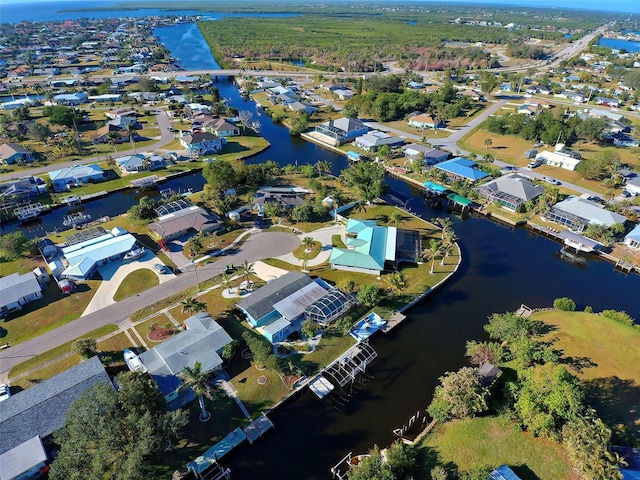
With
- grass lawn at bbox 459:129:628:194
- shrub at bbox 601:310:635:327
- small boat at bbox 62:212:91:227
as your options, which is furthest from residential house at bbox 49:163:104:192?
shrub at bbox 601:310:635:327

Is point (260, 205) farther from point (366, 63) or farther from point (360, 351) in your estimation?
point (366, 63)

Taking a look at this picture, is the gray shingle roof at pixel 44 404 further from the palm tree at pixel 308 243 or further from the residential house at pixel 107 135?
the residential house at pixel 107 135

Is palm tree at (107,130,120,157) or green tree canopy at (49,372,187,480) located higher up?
green tree canopy at (49,372,187,480)

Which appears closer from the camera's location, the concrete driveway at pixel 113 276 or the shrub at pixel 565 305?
the shrub at pixel 565 305

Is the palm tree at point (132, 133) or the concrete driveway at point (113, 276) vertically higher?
the palm tree at point (132, 133)

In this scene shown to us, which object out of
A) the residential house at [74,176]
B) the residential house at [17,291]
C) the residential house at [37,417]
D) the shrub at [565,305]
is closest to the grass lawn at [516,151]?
the shrub at [565,305]

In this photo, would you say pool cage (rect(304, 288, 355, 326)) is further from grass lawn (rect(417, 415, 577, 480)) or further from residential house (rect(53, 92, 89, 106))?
residential house (rect(53, 92, 89, 106))

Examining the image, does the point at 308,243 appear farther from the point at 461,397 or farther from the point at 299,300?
the point at 461,397
